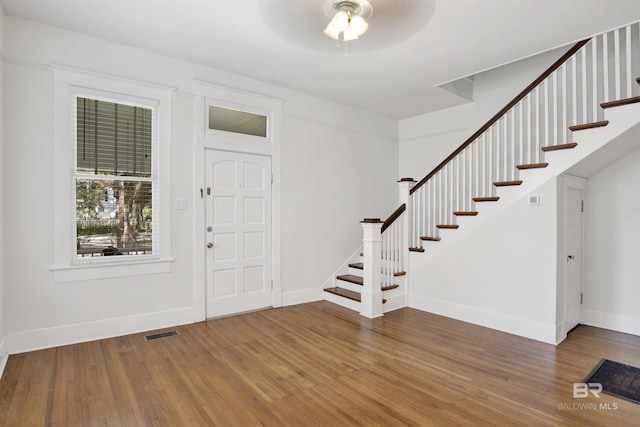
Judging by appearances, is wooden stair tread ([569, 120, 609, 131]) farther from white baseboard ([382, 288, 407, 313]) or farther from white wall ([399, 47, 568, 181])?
white baseboard ([382, 288, 407, 313])

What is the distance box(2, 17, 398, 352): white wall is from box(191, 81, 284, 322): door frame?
0.06 meters

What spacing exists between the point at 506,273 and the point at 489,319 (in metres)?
0.59

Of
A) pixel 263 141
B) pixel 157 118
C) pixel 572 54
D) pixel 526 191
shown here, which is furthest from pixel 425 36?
pixel 157 118

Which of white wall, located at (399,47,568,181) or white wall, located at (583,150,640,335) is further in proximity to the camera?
white wall, located at (399,47,568,181)

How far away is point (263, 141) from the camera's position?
4648 millimetres

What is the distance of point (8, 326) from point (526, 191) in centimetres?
532

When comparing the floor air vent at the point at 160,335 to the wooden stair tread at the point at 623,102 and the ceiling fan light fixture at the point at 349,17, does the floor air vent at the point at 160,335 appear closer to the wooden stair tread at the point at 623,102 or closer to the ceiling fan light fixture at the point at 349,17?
the ceiling fan light fixture at the point at 349,17

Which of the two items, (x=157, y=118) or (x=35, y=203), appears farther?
(x=157, y=118)

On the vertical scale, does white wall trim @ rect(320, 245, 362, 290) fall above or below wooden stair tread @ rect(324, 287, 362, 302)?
above

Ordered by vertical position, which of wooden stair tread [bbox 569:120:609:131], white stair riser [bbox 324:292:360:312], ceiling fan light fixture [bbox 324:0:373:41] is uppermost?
ceiling fan light fixture [bbox 324:0:373:41]

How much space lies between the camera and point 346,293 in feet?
16.3

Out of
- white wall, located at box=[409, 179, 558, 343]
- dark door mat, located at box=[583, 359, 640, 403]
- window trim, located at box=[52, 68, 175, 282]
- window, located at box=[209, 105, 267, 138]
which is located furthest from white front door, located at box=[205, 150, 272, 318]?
dark door mat, located at box=[583, 359, 640, 403]

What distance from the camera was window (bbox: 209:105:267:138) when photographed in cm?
430

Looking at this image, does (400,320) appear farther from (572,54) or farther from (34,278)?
(34,278)
